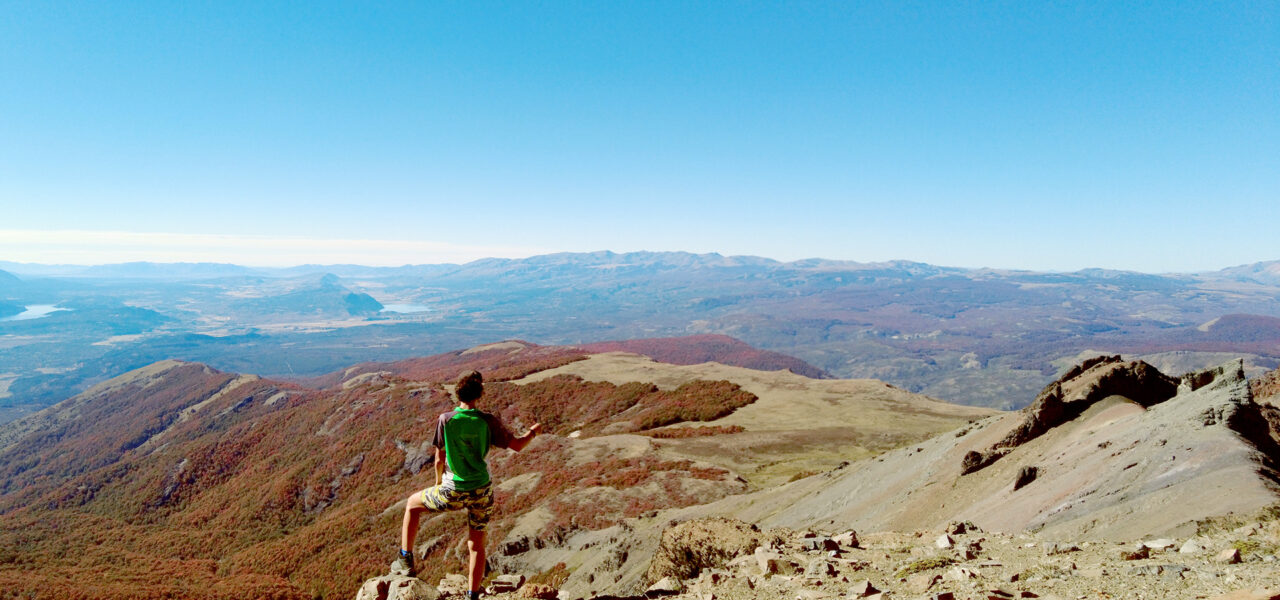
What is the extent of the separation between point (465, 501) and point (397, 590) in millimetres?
2716

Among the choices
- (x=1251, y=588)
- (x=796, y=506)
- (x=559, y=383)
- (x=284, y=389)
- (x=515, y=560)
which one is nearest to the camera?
(x=1251, y=588)

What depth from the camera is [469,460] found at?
6773mm

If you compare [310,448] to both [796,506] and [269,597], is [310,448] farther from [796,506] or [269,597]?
[796,506]

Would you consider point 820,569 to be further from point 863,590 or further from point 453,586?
point 453,586

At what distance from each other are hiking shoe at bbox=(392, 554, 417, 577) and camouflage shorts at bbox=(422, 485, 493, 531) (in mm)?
1639

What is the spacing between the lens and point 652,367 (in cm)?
8962

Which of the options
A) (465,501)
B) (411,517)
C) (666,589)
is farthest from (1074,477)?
(411,517)

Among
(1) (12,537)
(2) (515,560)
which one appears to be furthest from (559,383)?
(1) (12,537)

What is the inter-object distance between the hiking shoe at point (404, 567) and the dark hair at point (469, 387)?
3.13m

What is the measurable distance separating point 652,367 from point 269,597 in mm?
61659

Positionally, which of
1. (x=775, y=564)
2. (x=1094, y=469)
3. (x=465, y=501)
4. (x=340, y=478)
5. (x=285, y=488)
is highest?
(x=465, y=501)

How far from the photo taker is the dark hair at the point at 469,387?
6688 millimetres

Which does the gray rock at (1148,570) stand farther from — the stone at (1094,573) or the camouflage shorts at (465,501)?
the camouflage shorts at (465,501)

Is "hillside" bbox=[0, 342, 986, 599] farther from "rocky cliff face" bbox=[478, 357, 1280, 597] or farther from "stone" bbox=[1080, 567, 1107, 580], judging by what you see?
"stone" bbox=[1080, 567, 1107, 580]
